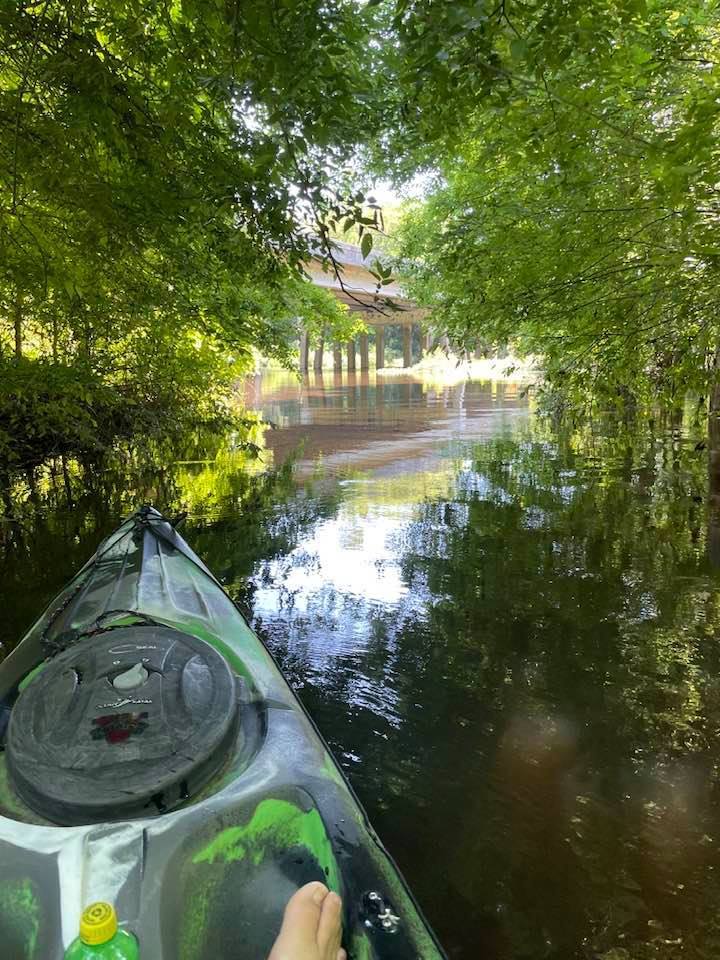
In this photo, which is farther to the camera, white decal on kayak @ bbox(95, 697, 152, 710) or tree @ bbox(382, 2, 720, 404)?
tree @ bbox(382, 2, 720, 404)

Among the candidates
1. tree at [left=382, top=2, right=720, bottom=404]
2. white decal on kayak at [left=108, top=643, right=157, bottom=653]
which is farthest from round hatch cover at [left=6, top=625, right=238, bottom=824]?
tree at [left=382, top=2, right=720, bottom=404]

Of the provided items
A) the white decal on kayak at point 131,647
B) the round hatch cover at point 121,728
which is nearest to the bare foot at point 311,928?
the round hatch cover at point 121,728

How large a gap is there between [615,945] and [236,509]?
7951 mm

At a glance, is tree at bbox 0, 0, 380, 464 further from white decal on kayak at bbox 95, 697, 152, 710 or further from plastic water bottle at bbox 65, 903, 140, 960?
plastic water bottle at bbox 65, 903, 140, 960

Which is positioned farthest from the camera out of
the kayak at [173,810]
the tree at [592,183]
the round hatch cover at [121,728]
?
the tree at [592,183]

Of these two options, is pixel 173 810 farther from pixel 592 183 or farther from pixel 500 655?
pixel 592 183

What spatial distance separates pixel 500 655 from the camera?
5.03m

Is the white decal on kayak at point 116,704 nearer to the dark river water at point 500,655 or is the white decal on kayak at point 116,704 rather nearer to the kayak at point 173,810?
the kayak at point 173,810

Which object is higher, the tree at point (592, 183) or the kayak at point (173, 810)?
the tree at point (592, 183)

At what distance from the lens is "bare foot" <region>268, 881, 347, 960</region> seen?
1.61 m

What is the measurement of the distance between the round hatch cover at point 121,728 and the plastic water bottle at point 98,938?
1.70 ft

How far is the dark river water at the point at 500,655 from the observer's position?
9.43ft

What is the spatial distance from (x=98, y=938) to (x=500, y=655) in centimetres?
393

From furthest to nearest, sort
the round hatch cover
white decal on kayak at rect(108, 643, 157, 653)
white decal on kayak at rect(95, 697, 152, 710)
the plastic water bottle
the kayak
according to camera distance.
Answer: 1. white decal on kayak at rect(108, 643, 157, 653)
2. white decal on kayak at rect(95, 697, 152, 710)
3. the round hatch cover
4. the kayak
5. the plastic water bottle
